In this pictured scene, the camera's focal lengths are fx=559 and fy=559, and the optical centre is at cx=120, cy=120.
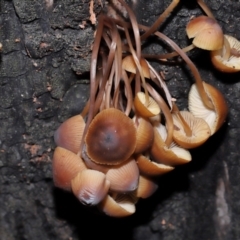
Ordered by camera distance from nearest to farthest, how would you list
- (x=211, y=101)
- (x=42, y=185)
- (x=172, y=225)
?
Answer: (x=211, y=101) < (x=42, y=185) < (x=172, y=225)

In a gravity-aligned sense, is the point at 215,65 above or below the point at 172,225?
above

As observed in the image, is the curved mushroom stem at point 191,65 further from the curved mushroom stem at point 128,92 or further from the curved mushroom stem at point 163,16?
the curved mushroom stem at point 128,92

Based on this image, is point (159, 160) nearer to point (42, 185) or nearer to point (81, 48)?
point (81, 48)

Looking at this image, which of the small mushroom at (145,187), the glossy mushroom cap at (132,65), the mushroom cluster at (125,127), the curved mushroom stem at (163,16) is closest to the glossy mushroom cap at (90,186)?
the mushroom cluster at (125,127)

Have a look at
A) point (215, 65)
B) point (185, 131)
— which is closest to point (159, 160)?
point (185, 131)

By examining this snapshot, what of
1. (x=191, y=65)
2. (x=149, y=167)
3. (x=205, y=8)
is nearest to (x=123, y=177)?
(x=149, y=167)

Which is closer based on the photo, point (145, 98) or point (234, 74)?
point (145, 98)

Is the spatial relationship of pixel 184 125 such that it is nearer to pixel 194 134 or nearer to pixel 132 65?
pixel 194 134

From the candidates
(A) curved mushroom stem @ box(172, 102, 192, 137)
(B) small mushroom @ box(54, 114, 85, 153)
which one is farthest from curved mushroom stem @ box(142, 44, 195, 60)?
(B) small mushroom @ box(54, 114, 85, 153)
